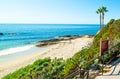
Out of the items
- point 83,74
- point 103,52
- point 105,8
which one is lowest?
point 83,74

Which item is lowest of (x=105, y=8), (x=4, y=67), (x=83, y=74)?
(x=4, y=67)

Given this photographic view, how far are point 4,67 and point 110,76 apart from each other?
997 inches

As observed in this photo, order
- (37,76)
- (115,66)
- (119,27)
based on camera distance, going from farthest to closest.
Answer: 1. (119,27)
2. (37,76)
3. (115,66)

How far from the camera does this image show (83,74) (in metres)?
12.1

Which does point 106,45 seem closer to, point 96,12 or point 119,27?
point 119,27

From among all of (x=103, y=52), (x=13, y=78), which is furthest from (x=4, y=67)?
(x=103, y=52)

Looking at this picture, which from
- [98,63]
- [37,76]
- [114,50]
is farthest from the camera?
[37,76]

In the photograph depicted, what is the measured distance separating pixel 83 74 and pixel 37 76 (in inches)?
262

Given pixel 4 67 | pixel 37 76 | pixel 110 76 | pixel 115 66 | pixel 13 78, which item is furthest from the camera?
pixel 4 67

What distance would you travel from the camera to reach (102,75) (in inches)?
434

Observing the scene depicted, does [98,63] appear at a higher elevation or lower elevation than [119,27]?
lower

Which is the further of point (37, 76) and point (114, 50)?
point (37, 76)

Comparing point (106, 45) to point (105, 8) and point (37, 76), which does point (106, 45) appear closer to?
point (37, 76)

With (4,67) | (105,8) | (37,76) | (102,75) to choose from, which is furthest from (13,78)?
(105,8)
